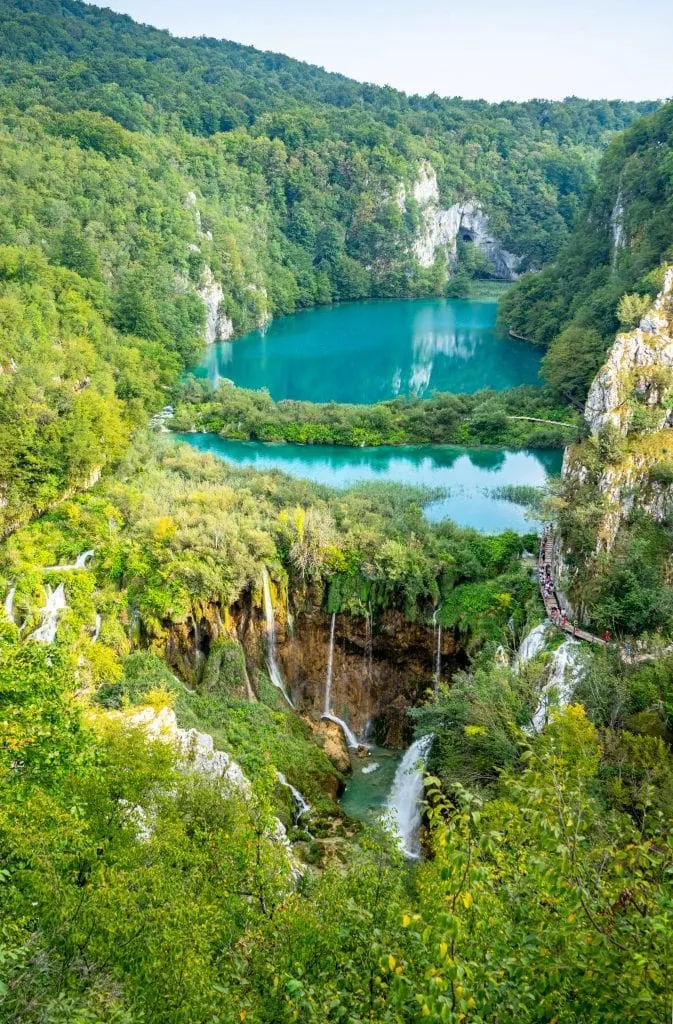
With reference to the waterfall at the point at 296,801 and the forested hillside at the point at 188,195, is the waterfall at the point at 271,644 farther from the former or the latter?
the forested hillside at the point at 188,195

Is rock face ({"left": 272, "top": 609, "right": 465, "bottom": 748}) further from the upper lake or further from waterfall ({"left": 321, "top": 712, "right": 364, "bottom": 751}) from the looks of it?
the upper lake

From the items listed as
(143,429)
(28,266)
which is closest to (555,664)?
(143,429)

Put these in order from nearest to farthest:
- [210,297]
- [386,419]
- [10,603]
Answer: [10,603]
[386,419]
[210,297]

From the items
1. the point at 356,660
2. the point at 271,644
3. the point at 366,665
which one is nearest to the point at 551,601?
the point at 366,665

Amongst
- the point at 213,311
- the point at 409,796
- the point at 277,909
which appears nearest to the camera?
the point at 277,909

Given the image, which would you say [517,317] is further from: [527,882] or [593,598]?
[527,882]

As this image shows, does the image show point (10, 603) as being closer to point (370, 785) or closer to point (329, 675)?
point (329, 675)
